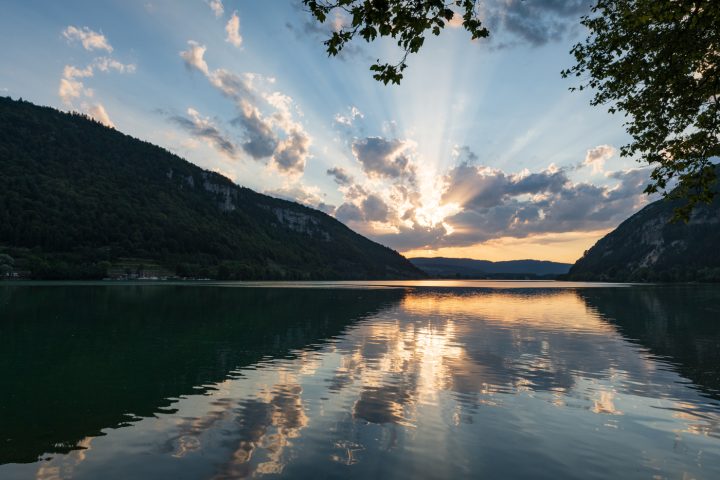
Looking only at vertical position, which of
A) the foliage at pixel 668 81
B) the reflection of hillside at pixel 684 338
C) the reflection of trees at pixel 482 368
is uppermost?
the foliage at pixel 668 81

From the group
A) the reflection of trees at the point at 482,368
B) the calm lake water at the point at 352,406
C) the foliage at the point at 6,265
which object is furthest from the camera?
the foliage at the point at 6,265

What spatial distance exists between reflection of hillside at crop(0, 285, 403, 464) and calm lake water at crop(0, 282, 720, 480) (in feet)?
0.54

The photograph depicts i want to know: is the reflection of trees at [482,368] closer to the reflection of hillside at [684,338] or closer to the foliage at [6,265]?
the reflection of hillside at [684,338]

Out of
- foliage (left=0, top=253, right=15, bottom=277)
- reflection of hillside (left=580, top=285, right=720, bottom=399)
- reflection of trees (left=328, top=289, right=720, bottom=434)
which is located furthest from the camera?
foliage (left=0, top=253, right=15, bottom=277)

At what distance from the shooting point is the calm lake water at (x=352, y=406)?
1472cm

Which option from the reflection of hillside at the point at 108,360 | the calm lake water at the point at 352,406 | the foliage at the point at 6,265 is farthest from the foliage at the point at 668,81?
the foliage at the point at 6,265

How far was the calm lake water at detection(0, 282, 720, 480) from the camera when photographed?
14.7 meters

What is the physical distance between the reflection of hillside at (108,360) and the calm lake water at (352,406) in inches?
6.5

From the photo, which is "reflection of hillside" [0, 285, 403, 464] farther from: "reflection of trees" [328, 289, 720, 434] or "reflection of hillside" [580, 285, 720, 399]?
"reflection of hillside" [580, 285, 720, 399]

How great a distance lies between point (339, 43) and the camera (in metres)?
13.8

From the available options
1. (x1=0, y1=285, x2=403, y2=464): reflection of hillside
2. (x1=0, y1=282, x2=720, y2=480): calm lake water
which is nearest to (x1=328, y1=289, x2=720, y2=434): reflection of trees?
(x1=0, y1=282, x2=720, y2=480): calm lake water

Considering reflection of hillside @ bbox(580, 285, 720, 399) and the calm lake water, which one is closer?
the calm lake water

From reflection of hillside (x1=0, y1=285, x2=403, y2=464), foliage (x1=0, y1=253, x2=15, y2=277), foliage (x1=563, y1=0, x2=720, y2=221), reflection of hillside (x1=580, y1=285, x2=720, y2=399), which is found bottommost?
reflection of hillside (x1=0, y1=285, x2=403, y2=464)

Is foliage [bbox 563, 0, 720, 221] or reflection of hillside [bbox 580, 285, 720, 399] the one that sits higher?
foliage [bbox 563, 0, 720, 221]
